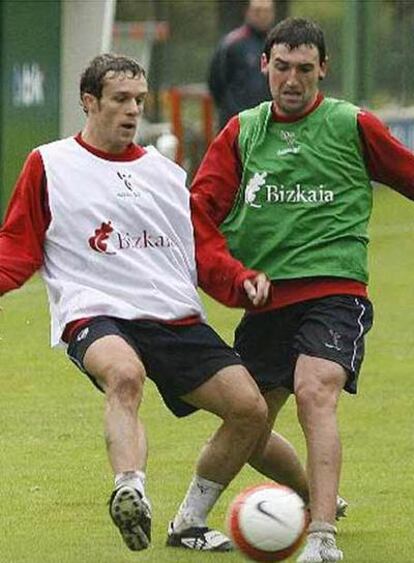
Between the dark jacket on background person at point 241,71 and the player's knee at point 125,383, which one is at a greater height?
the player's knee at point 125,383

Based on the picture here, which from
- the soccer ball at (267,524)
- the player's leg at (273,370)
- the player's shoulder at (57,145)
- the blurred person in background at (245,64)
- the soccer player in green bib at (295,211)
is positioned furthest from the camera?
the blurred person in background at (245,64)

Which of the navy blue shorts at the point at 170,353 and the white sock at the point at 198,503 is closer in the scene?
the navy blue shorts at the point at 170,353

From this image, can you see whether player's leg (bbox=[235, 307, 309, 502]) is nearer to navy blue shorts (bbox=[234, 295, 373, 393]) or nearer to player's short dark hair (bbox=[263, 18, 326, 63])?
navy blue shorts (bbox=[234, 295, 373, 393])

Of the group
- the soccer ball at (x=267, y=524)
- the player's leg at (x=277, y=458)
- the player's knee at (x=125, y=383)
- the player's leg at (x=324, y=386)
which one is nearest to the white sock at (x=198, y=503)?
the player's leg at (x=277, y=458)

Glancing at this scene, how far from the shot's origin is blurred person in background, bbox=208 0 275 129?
1867 cm

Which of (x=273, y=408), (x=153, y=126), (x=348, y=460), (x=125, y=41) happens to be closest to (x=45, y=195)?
(x=273, y=408)

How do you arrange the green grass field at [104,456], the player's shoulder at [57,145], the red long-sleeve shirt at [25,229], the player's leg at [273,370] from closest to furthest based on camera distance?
the red long-sleeve shirt at [25,229] → the player's shoulder at [57,145] → the player's leg at [273,370] → the green grass field at [104,456]

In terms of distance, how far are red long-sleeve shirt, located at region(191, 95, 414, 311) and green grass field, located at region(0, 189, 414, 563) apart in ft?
3.38

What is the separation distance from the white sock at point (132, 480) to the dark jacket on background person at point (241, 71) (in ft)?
37.8

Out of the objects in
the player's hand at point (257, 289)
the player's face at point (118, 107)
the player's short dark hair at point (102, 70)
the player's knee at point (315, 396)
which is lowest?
the player's knee at point (315, 396)

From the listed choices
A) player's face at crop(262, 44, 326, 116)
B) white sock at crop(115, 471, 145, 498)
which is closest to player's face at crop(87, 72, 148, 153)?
player's face at crop(262, 44, 326, 116)

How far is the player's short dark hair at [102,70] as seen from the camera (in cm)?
786

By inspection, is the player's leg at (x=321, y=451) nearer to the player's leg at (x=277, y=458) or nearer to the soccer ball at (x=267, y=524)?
the soccer ball at (x=267, y=524)

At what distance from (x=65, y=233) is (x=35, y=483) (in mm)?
2030
